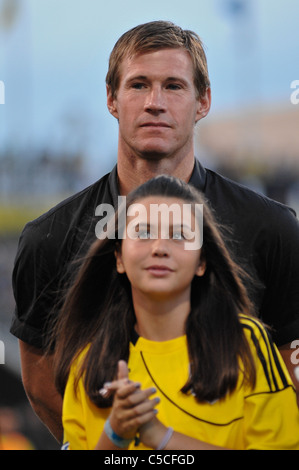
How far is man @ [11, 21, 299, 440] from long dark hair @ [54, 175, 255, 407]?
15.8 inches

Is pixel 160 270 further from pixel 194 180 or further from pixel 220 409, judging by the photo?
pixel 194 180

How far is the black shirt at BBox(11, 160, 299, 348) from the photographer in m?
2.85

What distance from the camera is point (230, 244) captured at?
2781 millimetres

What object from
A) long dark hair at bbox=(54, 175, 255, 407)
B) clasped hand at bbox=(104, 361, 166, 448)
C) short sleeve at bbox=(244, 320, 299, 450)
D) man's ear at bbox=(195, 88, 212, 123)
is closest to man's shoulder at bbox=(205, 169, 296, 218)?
man's ear at bbox=(195, 88, 212, 123)

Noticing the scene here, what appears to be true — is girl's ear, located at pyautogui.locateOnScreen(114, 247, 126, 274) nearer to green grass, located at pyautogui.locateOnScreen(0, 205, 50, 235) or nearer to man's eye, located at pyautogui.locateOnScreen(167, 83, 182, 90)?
man's eye, located at pyautogui.locateOnScreen(167, 83, 182, 90)

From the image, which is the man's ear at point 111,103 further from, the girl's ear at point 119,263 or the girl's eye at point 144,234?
the girl's eye at point 144,234

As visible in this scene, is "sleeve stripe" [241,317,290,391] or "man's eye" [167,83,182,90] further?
"man's eye" [167,83,182,90]

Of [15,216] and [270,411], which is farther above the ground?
[15,216]

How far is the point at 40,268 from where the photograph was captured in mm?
2965

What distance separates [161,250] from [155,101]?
735 mm

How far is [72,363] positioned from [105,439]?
1.03 feet

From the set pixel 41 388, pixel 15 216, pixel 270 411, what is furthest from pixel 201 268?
pixel 15 216

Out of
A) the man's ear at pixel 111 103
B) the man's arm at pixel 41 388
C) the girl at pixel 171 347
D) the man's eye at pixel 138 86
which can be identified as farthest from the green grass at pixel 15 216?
the girl at pixel 171 347

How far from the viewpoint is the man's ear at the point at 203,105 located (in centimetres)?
292
